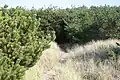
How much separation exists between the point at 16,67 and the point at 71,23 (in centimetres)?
1448

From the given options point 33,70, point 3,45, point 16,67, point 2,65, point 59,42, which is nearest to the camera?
point 2,65

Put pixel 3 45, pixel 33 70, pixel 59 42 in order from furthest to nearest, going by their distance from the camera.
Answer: pixel 59 42
pixel 33 70
pixel 3 45

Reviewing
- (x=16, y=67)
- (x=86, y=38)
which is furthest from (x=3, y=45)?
(x=86, y=38)

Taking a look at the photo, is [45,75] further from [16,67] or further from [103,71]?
[16,67]

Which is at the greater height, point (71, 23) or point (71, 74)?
point (71, 23)

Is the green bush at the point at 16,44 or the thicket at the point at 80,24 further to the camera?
the thicket at the point at 80,24

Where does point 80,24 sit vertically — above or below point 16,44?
below

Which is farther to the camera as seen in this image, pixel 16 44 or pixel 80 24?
pixel 80 24

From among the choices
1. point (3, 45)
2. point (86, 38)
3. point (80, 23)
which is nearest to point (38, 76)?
point (3, 45)

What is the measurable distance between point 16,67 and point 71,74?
2912mm

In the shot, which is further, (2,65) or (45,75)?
(45,75)

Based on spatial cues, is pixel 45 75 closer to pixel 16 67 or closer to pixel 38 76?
pixel 38 76

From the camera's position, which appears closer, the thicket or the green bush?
the green bush

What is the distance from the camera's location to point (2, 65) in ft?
15.0
